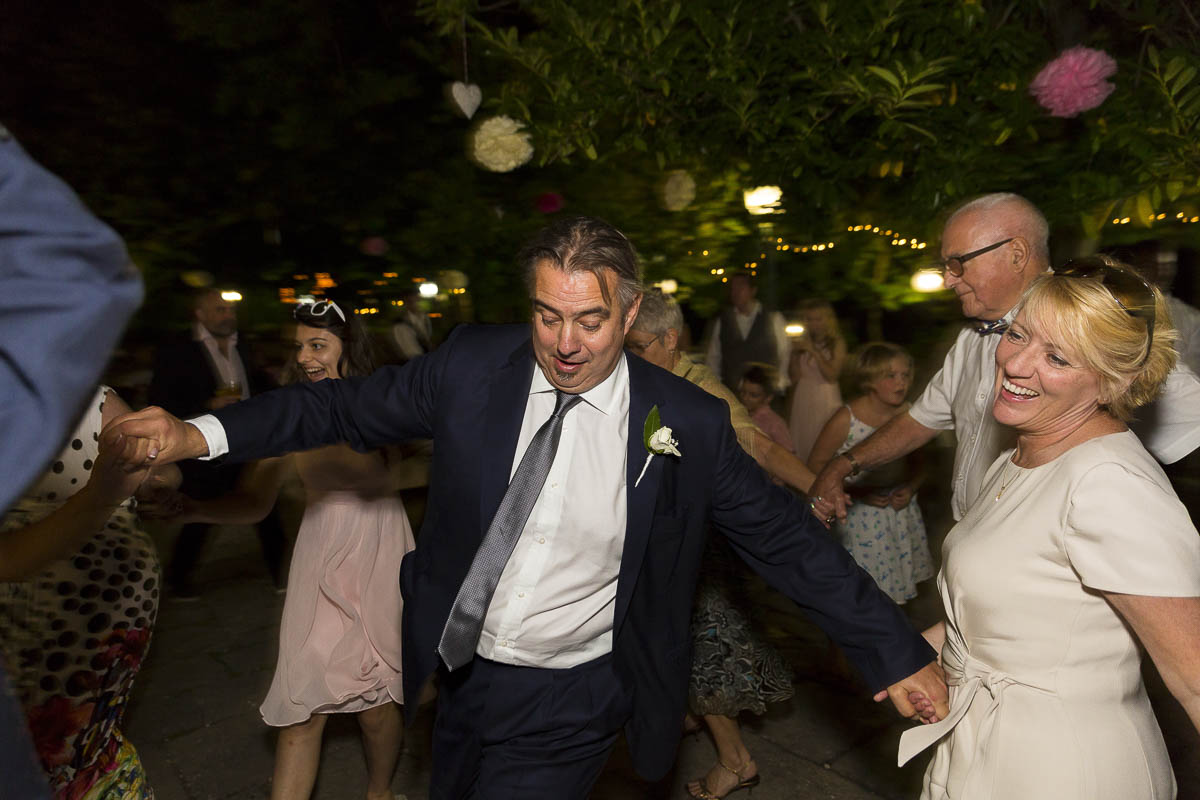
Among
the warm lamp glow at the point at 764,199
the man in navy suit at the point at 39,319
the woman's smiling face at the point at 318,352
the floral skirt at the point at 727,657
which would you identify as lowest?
the floral skirt at the point at 727,657

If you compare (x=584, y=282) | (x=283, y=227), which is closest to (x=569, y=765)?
(x=584, y=282)

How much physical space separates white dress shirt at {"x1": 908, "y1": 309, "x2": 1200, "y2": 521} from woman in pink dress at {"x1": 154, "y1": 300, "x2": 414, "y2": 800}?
227cm

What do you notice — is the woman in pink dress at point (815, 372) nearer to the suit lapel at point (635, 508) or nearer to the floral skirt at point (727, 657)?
the floral skirt at point (727, 657)

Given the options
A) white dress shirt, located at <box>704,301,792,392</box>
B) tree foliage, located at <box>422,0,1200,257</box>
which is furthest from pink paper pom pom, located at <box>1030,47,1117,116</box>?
white dress shirt, located at <box>704,301,792,392</box>

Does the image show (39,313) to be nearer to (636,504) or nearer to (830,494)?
(636,504)

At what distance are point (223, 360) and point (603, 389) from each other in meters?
4.62

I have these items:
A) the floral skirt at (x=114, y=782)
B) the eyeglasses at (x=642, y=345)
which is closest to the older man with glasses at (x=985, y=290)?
the eyeglasses at (x=642, y=345)

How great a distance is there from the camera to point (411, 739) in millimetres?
4184

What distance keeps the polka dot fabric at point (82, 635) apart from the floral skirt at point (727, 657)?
220 cm

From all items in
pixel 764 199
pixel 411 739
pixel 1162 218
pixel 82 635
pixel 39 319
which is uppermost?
pixel 1162 218

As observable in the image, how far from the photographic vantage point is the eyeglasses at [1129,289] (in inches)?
77.3

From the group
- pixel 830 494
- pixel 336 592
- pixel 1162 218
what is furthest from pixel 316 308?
pixel 1162 218

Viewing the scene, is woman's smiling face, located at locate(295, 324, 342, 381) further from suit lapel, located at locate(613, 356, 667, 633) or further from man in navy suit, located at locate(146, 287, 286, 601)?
man in navy suit, located at locate(146, 287, 286, 601)

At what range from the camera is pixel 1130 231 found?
11.1 ft
